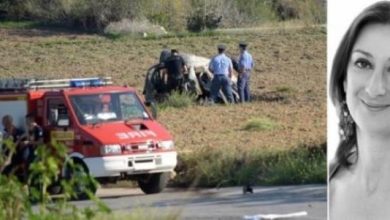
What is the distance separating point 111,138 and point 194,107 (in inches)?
408

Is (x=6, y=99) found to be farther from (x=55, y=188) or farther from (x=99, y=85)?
(x=55, y=188)

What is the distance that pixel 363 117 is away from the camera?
816 cm

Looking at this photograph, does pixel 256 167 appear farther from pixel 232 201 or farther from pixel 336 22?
pixel 336 22

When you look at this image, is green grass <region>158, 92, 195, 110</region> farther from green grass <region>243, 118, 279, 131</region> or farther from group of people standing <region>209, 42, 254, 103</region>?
green grass <region>243, 118, 279, 131</region>

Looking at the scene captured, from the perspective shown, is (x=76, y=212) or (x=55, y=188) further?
(x=55, y=188)

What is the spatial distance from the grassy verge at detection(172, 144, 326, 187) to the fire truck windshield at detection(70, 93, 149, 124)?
4.23 ft

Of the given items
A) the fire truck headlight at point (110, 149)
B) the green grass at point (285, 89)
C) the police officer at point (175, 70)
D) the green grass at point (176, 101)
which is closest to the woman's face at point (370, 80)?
the fire truck headlight at point (110, 149)

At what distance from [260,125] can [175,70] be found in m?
5.21

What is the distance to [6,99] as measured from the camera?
23.3 m

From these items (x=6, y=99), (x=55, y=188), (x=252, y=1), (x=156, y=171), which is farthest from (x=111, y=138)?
(x=252, y=1)

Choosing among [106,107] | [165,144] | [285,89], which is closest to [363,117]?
[165,144]

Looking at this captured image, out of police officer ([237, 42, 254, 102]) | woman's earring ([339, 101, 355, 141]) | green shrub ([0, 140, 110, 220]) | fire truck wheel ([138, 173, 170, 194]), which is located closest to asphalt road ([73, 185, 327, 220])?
fire truck wheel ([138, 173, 170, 194])

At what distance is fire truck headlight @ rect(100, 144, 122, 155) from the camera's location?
71.3 ft

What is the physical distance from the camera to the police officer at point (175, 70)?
104 feet
